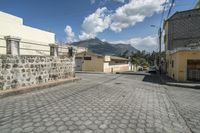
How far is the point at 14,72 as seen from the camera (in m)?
8.06

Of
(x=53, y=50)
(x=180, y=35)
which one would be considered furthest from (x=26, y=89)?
(x=180, y=35)

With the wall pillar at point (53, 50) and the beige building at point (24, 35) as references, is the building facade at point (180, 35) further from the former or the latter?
the beige building at point (24, 35)

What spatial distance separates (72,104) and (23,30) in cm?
1891

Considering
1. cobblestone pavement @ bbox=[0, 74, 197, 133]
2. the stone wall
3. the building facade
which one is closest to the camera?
cobblestone pavement @ bbox=[0, 74, 197, 133]

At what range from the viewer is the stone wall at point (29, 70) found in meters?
7.64

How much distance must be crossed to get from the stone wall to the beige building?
7.14ft

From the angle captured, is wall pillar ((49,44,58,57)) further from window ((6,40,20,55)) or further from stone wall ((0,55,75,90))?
window ((6,40,20,55))

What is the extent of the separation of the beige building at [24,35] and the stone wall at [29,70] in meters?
2.18

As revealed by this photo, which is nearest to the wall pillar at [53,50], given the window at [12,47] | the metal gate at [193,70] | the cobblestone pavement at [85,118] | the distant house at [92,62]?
the window at [12,47]

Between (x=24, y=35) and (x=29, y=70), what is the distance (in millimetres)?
14944

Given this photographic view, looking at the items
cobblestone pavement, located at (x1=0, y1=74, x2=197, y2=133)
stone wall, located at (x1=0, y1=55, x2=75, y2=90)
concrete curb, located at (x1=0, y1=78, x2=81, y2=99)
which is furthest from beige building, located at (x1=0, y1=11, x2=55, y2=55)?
cobblestone pavement, located at (x1=0, y1=74, x2=197, y2=133)

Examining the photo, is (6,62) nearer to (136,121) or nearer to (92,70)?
(136,121)

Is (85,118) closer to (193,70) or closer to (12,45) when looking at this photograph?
(12,45)

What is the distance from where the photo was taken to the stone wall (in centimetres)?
764
